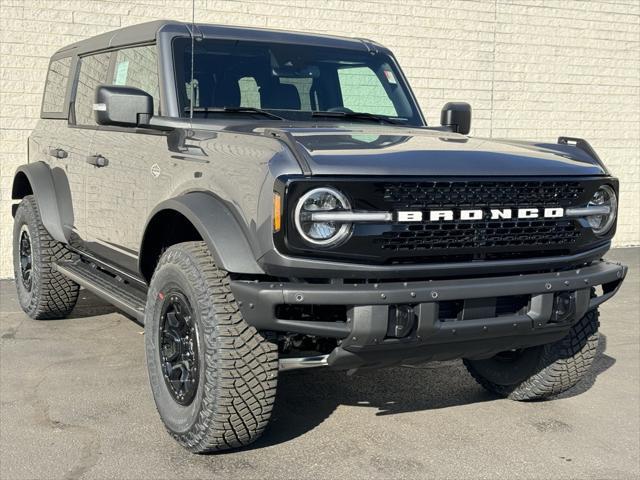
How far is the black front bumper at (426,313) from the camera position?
10.4ft

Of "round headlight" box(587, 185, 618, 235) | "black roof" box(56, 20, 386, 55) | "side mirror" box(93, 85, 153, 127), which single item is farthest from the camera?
"black roof" box(56, 20, 386, 55)

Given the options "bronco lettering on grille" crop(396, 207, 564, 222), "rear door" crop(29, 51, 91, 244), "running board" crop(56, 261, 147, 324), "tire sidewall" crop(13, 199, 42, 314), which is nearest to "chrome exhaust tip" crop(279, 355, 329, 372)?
"bronco lettering on grille" crop(396, 207, 564, 222)

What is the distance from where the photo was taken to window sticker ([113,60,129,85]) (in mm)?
4980

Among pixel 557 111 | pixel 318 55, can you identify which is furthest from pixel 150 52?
pixel 557 111

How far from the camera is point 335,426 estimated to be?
13.4 ft

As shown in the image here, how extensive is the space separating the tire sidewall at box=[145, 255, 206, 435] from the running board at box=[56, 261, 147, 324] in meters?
0.30

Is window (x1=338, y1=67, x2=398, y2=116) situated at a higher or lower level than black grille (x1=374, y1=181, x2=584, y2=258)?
higher

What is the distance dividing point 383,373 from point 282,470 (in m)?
1.61

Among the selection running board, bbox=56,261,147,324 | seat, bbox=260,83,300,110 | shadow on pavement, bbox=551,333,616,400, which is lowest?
shadow on pavement, bbox=551,333,616,400

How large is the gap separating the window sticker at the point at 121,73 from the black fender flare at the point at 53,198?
848 millimetres

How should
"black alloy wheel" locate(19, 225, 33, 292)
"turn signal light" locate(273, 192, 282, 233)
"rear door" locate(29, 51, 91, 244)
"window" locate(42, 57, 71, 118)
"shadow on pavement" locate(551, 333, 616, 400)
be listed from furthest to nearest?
1. "black alloy wheel" locate(19, 225, 33, 292)
2. "window" locate(42, 57, 71, 118)
3. "rear door" locate(29, 51, 91, 244)
4. "shadow on pavement" locate(551, 333, 616, 400)
5. "turn signal light" locate(273, 192, 282, 233)

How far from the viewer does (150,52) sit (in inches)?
181

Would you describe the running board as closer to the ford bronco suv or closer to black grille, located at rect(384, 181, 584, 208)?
the ford bronco suv

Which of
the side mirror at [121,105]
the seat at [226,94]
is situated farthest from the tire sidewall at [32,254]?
the seat at [226,94]
